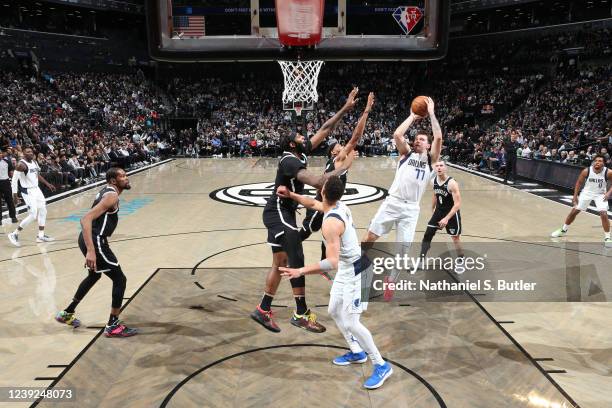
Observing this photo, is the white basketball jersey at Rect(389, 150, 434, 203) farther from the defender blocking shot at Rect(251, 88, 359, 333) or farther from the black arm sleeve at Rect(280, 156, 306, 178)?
the black arm sleeve at Rect(280, 156, 306, 178)

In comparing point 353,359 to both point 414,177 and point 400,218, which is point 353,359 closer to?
point 400,218

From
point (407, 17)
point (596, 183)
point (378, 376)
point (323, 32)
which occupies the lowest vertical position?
point (378, 376)

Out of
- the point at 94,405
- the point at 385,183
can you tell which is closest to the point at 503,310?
the point at 94,405

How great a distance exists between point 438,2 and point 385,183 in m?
6.89

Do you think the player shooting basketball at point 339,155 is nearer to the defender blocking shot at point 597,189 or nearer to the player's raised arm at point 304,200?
the player's raised arm at point 304,200

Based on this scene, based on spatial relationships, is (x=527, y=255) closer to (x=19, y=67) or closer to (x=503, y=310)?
(x=503, y=310)

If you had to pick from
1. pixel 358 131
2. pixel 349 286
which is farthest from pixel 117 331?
pixel 358 131

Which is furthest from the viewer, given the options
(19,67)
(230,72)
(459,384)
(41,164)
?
(230,72)

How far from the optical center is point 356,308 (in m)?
3.82

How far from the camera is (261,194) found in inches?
532

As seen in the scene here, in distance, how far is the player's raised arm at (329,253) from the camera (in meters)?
3.57

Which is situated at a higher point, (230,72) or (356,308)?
(230,72)

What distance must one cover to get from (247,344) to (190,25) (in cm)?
774

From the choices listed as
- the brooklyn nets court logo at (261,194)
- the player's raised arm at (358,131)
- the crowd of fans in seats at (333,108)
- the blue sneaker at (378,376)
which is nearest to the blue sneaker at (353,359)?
the blue sneaker at (378,376)
